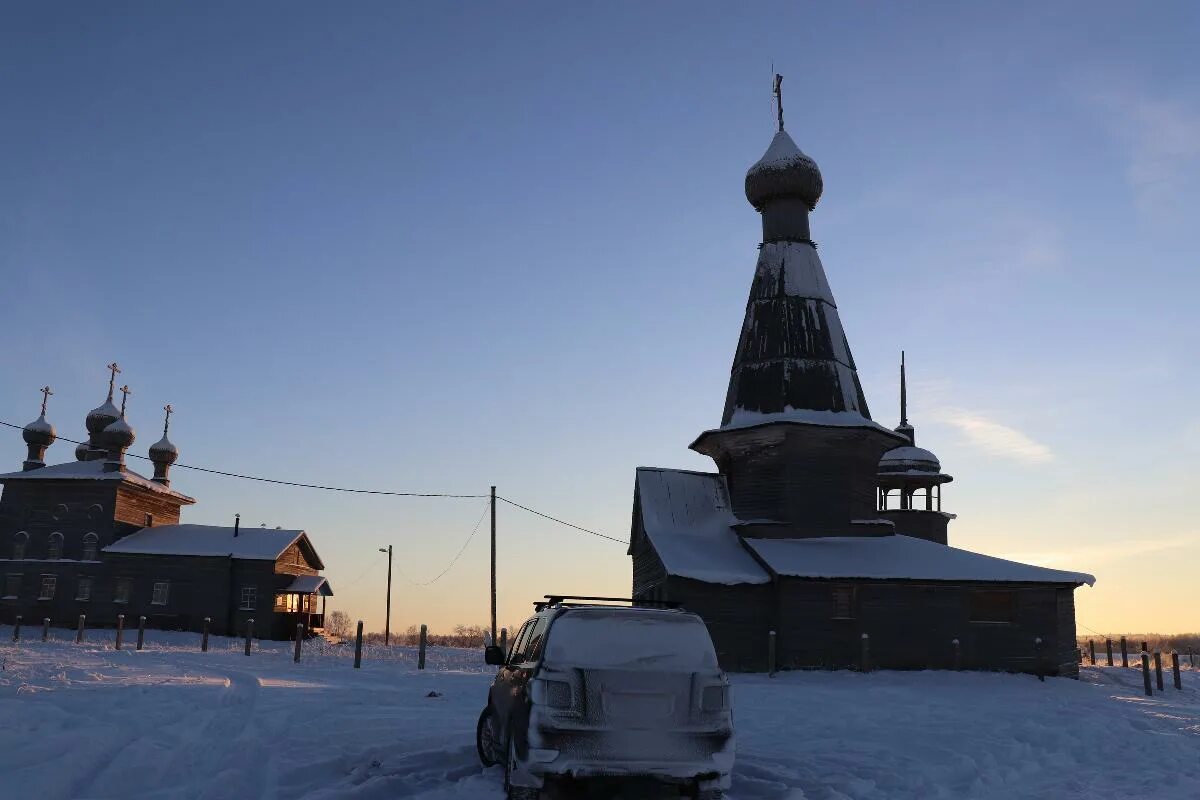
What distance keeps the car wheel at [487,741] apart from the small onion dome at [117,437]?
50.1 metres

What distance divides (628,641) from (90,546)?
5184 cm

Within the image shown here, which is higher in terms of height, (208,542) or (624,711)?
(208,542)

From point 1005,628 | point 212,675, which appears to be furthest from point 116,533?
point 1005,628

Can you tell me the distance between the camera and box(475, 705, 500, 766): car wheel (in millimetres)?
10250

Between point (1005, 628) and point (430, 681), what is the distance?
1823 cm

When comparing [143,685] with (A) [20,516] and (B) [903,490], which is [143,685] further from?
(A) [20,516]

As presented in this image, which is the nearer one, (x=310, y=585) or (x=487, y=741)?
(x=487, y=741)

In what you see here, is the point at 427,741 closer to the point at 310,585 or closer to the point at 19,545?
the point at 310,585

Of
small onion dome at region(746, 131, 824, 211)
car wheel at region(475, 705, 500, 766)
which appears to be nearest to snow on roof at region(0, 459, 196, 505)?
small onion dome at region(746, 131, 824, 211)

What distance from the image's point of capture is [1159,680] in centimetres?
2717

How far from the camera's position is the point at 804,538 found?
31266mm

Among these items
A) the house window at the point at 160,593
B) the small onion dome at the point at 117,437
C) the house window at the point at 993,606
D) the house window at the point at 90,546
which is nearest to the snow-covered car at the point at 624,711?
the house window at the point at 993,606

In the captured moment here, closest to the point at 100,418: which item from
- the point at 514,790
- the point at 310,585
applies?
the point at 310,585

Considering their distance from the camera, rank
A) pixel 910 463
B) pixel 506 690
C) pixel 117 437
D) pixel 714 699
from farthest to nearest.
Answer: pixel 117 437 → pixel 910 463 → pixel 506 690 → pixel 714 699
